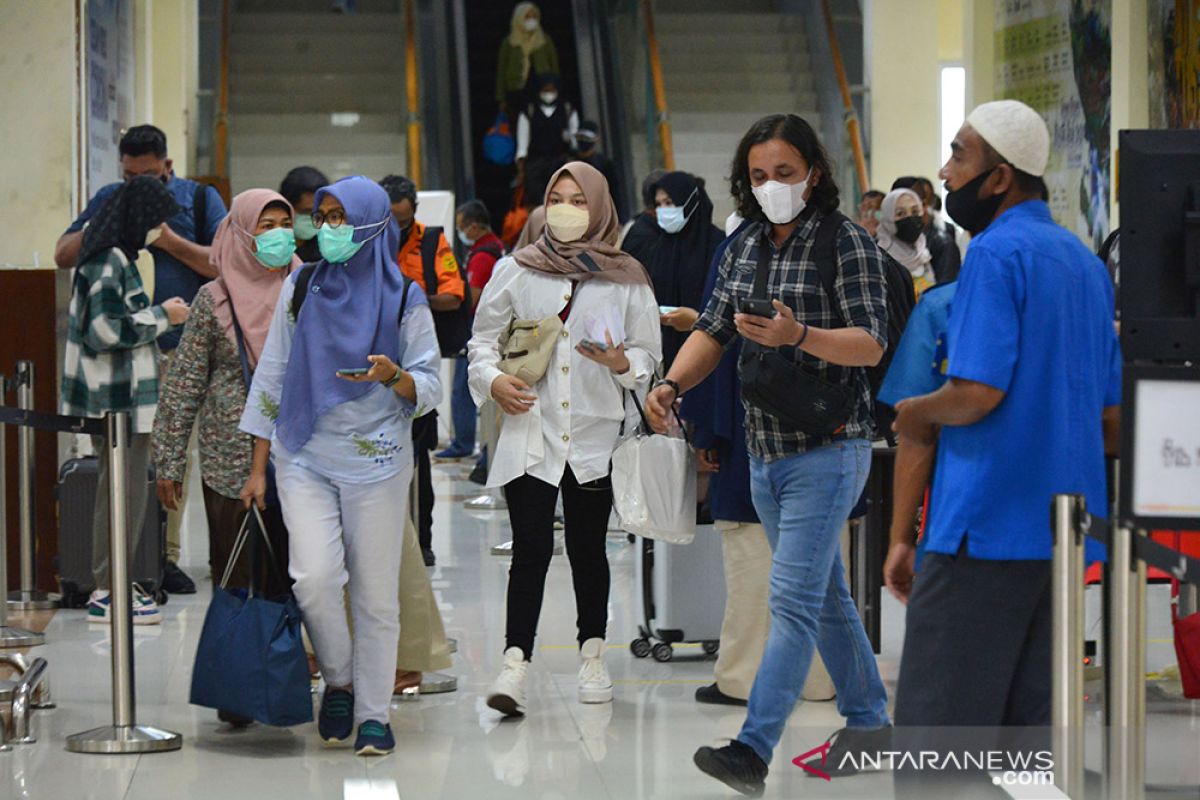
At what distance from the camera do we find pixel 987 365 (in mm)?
3178

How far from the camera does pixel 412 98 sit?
634 inches

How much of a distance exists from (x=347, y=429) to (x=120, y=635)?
2.70ft

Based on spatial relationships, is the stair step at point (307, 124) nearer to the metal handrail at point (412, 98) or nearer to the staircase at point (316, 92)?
the staircase at point (316, 92)

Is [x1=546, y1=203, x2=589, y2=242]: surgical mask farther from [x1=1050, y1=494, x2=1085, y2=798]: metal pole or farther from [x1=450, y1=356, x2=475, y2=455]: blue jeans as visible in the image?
[x1=450, y1=356, x2=475, y2=455]: blue jeans

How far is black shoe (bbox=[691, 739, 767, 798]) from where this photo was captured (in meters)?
4.04

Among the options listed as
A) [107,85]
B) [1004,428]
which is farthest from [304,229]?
[107,85]

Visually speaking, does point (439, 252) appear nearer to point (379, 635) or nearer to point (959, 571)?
point (379, 635)

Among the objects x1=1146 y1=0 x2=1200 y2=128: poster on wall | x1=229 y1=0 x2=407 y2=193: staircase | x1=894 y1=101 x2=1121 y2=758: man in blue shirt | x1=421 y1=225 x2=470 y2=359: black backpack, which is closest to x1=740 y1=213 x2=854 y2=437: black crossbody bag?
x1=894 y1=101 x2=1121 y2=758: man in blue shirt

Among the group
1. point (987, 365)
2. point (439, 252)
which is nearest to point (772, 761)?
point (987, 365)

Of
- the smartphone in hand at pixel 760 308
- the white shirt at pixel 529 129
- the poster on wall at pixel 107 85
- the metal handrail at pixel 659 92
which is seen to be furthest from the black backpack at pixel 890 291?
the white shirt at pixel 529 129

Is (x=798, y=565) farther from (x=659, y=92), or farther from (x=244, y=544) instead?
(x=659, y=92)

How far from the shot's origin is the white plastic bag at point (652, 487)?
5.05m

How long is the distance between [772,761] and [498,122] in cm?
1185

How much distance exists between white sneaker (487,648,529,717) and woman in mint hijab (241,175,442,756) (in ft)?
1.41
